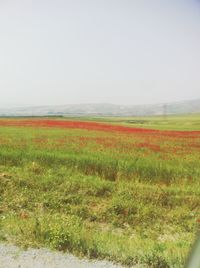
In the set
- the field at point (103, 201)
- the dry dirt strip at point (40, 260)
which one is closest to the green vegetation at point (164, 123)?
the field at point (103, 201)

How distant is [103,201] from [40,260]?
4064mm

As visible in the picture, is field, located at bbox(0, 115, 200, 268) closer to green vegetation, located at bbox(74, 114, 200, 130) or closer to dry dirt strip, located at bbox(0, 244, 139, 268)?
dry dirt strip, located at bbox(0, 244, 139, 268)

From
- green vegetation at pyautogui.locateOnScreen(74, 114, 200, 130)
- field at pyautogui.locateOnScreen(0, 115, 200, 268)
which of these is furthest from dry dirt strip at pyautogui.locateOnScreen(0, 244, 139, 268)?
green vegetation at pyautogui.locateOnScreen(74, 114, 200, 130)

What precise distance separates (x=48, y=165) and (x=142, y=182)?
374 cm

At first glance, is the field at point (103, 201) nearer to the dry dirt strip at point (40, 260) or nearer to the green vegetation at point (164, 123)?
the dry dirt strip at point (40, 260)

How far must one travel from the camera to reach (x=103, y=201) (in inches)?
357

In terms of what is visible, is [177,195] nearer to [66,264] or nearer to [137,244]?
[137,244]

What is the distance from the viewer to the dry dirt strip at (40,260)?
5012 millimetres

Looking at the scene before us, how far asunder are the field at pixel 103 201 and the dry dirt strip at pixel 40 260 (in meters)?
0.23

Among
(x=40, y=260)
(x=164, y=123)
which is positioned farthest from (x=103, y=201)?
(x=164, y=123)

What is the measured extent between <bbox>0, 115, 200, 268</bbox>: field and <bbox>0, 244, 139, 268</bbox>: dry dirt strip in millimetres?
228

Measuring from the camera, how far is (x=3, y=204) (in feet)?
28.3

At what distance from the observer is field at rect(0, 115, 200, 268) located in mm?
5793

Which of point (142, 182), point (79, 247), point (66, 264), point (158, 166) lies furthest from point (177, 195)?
point (66, 264)
